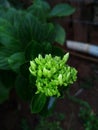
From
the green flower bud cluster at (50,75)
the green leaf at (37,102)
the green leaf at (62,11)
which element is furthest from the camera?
the green leaf at (62,11)

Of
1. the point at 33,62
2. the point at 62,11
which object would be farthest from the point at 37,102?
the point at 62,11

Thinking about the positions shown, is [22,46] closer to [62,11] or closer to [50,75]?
[50,75]

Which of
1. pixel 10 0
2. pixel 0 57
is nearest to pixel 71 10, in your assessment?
pixel 10 0

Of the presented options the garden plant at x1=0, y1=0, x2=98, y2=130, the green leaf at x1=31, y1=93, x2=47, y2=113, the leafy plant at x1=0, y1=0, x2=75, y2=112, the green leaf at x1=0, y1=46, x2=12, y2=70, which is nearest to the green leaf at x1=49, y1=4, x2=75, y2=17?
the garden plant at x1=0, y1=0, x2=98, y2=130

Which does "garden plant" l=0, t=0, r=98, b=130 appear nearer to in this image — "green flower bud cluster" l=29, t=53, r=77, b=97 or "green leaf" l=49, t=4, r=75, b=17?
"green flower bud cluster" l=29, t=53, r=77, b=97

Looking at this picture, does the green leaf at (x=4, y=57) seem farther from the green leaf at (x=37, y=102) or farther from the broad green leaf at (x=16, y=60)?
the green leaf at (x=37, y=102)

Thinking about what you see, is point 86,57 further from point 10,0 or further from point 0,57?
point 0,57

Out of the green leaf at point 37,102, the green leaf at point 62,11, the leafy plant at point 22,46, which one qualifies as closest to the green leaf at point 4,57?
the leafy plant at point 22,46
